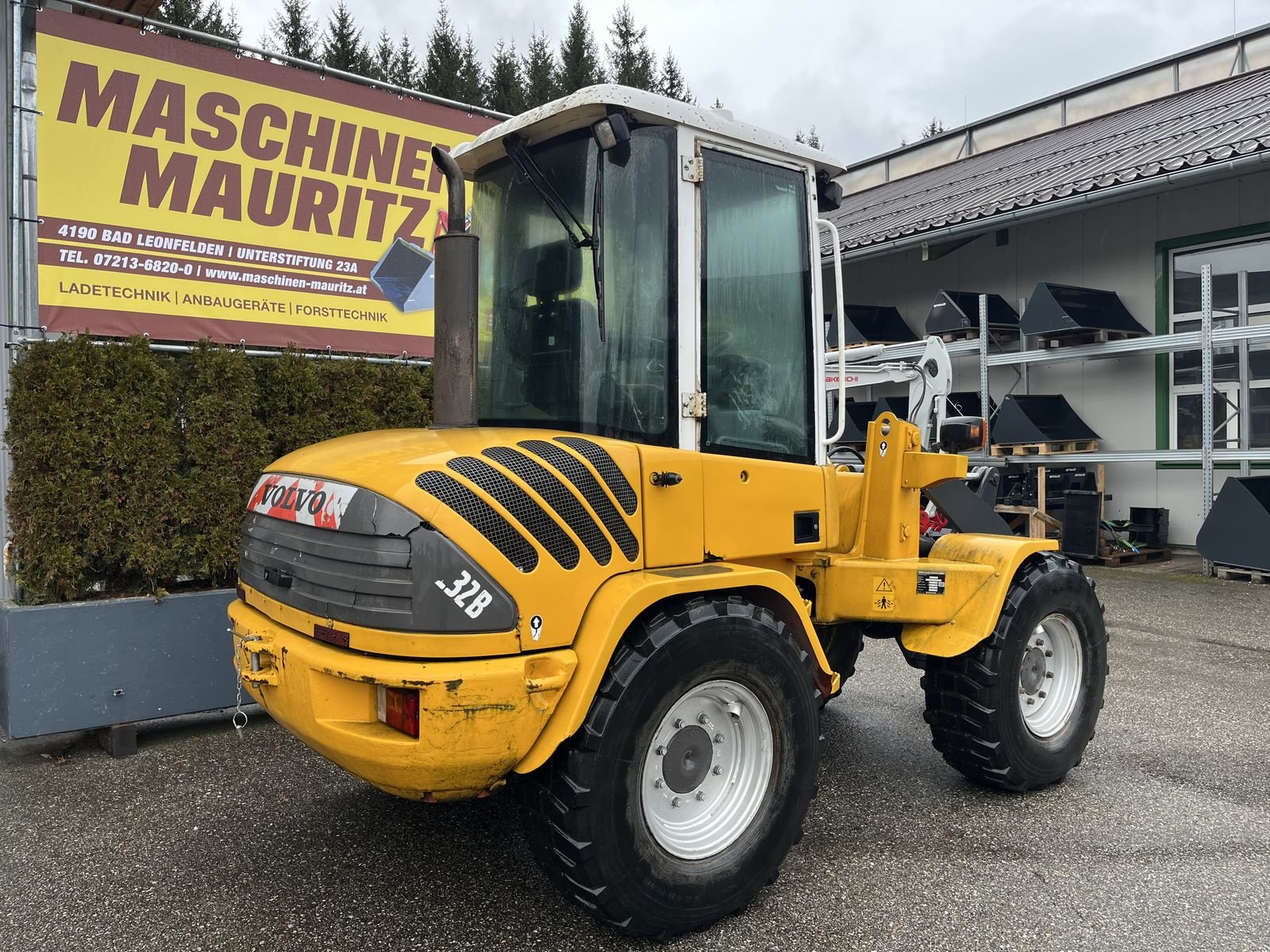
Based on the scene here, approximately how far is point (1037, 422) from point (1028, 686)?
8.04 m

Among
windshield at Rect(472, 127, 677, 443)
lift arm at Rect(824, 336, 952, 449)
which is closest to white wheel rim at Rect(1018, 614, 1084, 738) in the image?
windshield at Rect(472, 127, 677, 443)

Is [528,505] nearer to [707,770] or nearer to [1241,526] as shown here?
[707,770]

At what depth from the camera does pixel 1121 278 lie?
1166 cm

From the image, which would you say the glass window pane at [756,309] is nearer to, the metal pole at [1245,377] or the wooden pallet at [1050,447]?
the wooden pallet at [1050,447]

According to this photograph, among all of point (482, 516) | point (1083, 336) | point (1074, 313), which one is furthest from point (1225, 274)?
point (482, 516)

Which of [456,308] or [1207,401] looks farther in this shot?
[1207,401]

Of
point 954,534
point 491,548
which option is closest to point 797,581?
point 954,534

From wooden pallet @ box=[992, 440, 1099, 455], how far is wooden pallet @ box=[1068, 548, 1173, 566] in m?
1.30

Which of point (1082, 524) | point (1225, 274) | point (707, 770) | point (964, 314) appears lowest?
point (707, 770)

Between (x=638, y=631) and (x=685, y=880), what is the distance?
778 mm

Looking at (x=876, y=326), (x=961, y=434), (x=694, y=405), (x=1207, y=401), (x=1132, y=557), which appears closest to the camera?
(x=694, y=405)

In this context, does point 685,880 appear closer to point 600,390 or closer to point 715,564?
point 715,564

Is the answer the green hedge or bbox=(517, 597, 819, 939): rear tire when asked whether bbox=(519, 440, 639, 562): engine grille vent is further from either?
the green hedge

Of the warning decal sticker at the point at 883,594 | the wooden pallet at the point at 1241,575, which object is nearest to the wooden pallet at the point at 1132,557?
the wooden pallet at the point at 1241,575
